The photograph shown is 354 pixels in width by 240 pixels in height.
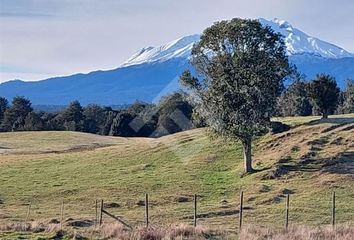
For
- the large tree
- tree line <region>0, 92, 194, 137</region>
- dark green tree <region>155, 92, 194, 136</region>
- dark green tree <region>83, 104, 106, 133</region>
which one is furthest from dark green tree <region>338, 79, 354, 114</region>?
the large tree

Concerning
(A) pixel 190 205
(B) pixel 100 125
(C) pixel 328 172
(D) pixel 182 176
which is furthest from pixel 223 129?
(B) pixel 100 125

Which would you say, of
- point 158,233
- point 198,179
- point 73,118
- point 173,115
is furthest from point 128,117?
point 158,233

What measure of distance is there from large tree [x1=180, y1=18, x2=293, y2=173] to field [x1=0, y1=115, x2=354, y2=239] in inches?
163

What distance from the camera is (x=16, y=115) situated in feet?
450

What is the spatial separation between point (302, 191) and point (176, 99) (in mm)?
80714

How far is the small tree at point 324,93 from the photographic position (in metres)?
67.2

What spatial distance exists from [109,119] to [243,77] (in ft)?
283

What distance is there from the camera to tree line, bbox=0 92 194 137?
120 meters

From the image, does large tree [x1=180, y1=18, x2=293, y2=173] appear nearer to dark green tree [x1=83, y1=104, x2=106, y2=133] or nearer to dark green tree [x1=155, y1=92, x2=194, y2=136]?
dark green tree [x1=155, y1=92, x2=194, y2=136]

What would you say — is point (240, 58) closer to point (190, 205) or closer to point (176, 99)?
point (190, 205)

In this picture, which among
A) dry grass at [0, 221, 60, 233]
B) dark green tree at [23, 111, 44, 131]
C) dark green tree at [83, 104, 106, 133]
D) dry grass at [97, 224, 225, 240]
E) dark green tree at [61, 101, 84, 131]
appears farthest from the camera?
dark green tree at [83, 104, 106, 133]

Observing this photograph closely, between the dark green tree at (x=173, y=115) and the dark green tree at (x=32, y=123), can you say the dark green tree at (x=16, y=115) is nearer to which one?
the dark green tree at (x=32, y=123)

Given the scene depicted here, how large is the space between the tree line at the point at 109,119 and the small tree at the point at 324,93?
4629 cm

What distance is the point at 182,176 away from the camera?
5138 centimetres
